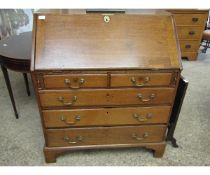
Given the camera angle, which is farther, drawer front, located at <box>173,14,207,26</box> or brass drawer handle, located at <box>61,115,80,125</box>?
drawer front, located at <box>173,14,207,26</box>

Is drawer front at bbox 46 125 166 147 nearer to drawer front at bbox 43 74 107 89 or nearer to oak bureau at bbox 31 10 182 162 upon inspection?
oak bureau at bbox 31 10 182 162

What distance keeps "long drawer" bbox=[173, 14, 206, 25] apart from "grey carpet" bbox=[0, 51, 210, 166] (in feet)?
3.93

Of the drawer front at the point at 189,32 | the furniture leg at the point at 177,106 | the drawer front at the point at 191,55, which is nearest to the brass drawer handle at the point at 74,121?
the furniture leg at the point at 177,106

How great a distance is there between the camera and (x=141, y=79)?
115 centimetres

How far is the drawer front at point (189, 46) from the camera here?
10.2 ft

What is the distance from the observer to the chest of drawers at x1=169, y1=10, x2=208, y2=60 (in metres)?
2.90

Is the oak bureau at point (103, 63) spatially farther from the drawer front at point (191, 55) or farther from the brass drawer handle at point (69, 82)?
the drawer front at point (191, 55)

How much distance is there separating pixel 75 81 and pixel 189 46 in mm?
2550

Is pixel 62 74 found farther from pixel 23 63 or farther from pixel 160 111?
pixel 160 111

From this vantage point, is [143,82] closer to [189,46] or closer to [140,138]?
[140,138]

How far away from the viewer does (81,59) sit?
109 cm

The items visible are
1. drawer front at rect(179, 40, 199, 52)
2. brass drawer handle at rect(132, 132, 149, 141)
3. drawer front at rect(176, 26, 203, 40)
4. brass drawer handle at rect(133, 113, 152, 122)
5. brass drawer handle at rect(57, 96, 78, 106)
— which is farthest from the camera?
drawer front at rect(179, 40, 199, 52)

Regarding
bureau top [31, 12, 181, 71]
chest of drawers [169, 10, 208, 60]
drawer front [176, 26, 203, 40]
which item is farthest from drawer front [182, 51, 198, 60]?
bureau top [31, 12, 181, 71]
